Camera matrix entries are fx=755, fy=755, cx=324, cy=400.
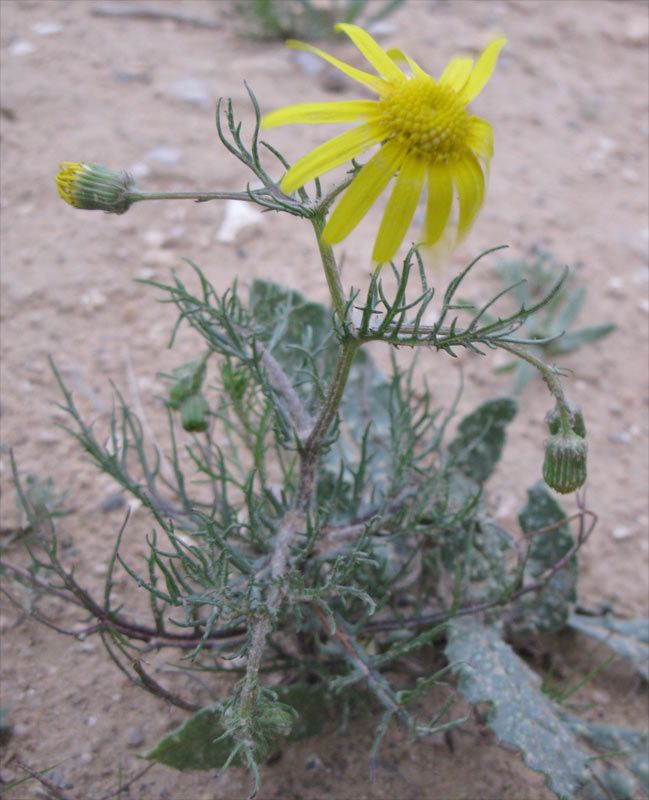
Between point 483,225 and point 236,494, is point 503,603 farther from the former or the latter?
point 483,225


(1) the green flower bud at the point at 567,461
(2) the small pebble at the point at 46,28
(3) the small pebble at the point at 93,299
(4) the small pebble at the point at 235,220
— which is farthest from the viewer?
(2) the small pebble at the point at 46,28

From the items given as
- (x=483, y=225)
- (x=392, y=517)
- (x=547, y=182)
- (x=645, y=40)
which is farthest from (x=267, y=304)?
(x=645, y=40)

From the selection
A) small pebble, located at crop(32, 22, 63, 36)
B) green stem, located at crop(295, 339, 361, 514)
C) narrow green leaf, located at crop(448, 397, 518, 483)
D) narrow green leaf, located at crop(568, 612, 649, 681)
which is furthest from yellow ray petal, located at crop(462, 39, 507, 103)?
small pebble, located at crop(32, 22, 63, 36)

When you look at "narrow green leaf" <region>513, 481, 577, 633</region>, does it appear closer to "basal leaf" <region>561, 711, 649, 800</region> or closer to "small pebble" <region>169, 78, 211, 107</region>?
"basal leaf" <region>561, 711, 649, 800</region>

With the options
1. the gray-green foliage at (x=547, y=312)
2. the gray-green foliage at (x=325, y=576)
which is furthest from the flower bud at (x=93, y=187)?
the gray-green foliage at (x=547, y=312)

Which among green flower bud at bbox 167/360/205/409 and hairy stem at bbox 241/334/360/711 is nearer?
hairy stem at bbox 241/334/360/711

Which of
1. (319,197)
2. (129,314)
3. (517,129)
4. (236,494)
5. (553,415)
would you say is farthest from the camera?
(517,129)

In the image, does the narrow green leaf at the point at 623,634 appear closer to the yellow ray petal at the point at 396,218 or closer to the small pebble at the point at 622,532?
the small pebble at the point at 622,532
